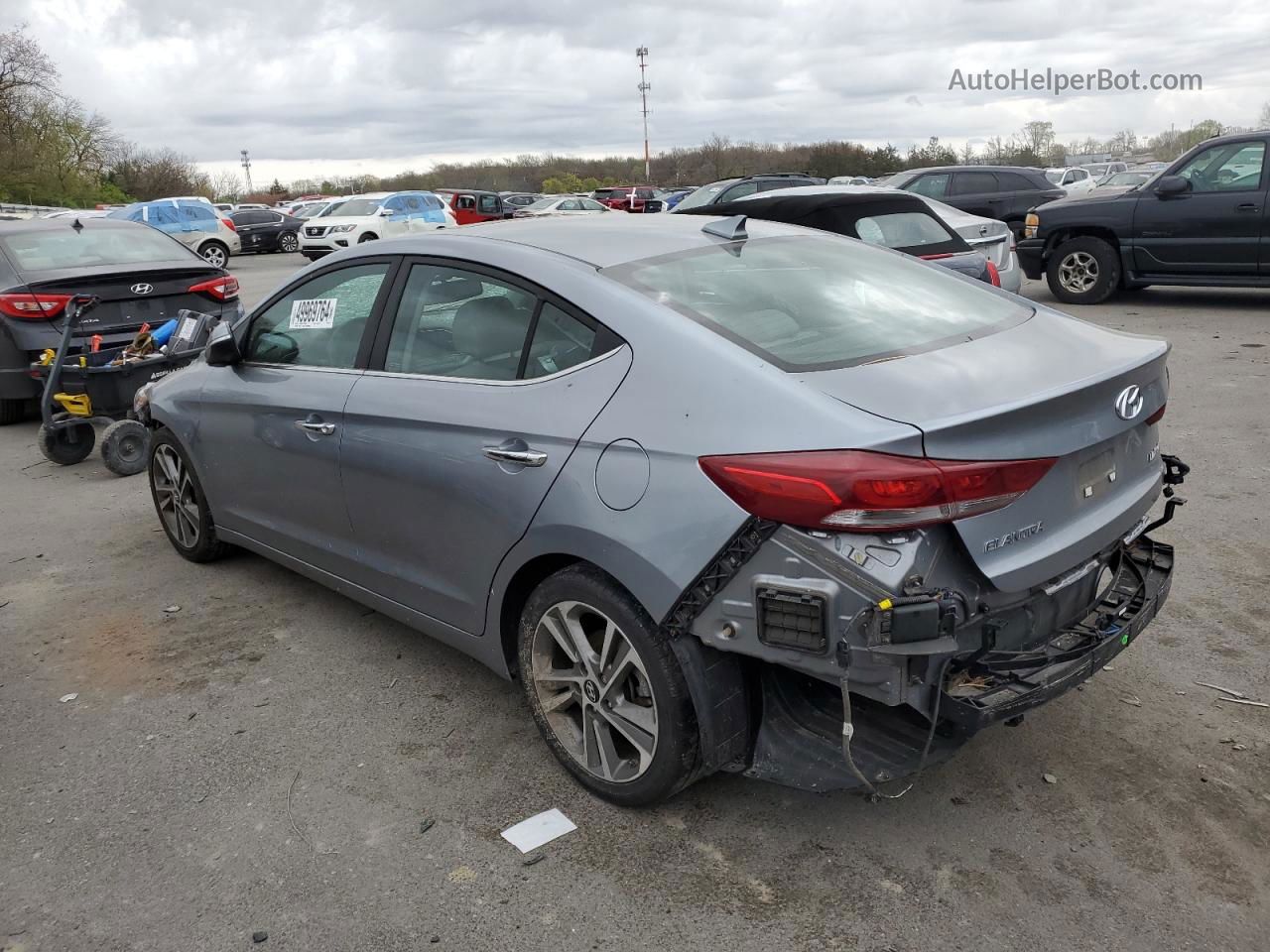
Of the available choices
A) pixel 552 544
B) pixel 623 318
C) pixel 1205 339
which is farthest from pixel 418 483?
pixel 1205 339

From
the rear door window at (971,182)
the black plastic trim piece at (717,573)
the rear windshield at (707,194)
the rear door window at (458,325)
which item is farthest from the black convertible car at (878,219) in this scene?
the rear door window at (971,182)

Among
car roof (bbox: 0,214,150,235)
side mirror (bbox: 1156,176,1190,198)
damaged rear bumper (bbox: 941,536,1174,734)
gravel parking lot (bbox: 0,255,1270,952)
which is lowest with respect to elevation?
gravel parking lot (bbox: 0,255,1270,952)

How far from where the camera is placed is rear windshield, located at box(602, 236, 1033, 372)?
2.95 meters

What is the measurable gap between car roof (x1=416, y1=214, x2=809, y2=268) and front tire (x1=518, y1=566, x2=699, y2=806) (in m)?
1.06

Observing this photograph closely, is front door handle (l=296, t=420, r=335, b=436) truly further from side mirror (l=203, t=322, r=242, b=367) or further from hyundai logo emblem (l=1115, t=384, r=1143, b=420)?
hyundai logo emblem (l=1115, t=384, r=1143, b=420)

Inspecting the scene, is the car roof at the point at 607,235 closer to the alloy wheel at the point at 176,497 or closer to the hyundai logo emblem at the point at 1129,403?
the hyundai logo emblem at the point at 1129,403

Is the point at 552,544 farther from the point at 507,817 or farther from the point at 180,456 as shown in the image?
the point at 180,456

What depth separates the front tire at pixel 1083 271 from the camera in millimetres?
12055

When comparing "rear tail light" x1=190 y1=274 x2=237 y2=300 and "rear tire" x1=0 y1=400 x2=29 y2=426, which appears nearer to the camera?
"rear tail light" x1=190 y1=274 x2=237 y2=300

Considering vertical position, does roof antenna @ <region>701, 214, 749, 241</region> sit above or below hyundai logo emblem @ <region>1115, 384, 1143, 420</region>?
above

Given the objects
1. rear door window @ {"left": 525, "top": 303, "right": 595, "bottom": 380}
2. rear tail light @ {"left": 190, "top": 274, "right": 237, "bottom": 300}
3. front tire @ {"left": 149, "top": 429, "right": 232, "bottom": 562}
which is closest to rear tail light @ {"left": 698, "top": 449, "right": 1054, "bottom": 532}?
rear door window @ {"left": 525, "top": 303, "right": 595, "bottom": 380}

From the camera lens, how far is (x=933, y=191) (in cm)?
1812

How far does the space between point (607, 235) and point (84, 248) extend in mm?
6812

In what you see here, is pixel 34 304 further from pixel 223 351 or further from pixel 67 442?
pixel 223 351
